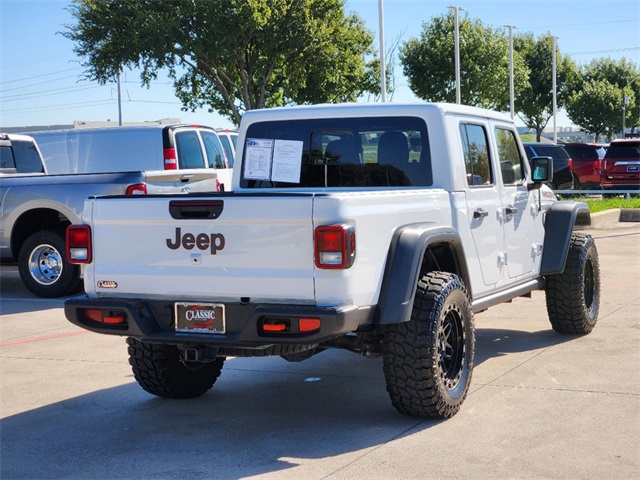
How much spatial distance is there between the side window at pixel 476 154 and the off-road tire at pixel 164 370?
2268 mm

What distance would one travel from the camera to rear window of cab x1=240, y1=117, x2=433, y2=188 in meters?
6.53

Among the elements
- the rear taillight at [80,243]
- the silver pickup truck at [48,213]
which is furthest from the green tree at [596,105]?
the rear taillight at [80,243]

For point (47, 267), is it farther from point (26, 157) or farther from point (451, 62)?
point (451, 62)

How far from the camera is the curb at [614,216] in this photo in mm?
19688

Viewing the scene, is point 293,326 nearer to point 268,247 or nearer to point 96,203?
point 268,247

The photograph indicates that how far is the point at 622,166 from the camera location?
26.5m

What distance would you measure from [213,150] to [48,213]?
280cm

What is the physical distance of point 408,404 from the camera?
5641mm

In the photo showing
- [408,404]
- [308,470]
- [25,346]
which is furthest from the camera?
[25,346]

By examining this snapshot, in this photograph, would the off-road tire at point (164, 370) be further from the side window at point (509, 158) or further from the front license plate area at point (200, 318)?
the side window at point (509, 158)

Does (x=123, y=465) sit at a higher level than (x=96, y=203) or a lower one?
lower

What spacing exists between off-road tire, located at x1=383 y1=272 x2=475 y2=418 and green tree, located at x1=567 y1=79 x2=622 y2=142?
67096 mm

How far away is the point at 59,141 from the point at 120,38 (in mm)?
24332

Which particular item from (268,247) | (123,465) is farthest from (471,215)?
(123,465)
